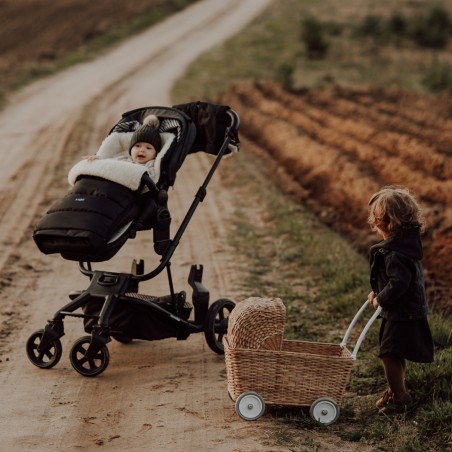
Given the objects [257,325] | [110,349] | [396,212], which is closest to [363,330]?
[257,325]

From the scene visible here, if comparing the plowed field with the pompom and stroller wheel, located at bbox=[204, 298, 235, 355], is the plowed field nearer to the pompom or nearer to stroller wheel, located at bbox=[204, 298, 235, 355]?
stroller wheel, located at bbox=[204, 298, 235, 355]

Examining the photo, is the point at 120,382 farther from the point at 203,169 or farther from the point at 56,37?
the point at 56,37

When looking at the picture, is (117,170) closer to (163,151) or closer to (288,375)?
(163,151)

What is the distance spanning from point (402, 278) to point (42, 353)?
2.94 m

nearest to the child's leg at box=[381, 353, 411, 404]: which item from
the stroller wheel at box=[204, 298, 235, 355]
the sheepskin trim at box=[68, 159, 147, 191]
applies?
the stroller wheel at box=[204, 298, 235, 355]

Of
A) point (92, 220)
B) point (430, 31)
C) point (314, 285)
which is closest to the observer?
point (92, 220)

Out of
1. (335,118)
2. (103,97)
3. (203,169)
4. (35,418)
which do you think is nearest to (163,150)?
(35,418)

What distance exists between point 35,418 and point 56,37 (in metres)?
32.5

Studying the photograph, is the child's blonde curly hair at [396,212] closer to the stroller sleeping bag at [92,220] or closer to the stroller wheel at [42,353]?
the stroller sleeping bag at [92,220]

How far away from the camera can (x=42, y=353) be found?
7301 mm

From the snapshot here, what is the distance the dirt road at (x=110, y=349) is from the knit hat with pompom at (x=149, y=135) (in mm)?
1733

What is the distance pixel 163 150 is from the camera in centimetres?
764

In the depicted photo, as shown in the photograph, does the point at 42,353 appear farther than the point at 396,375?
Yes

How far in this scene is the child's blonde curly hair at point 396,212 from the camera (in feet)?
20.1
